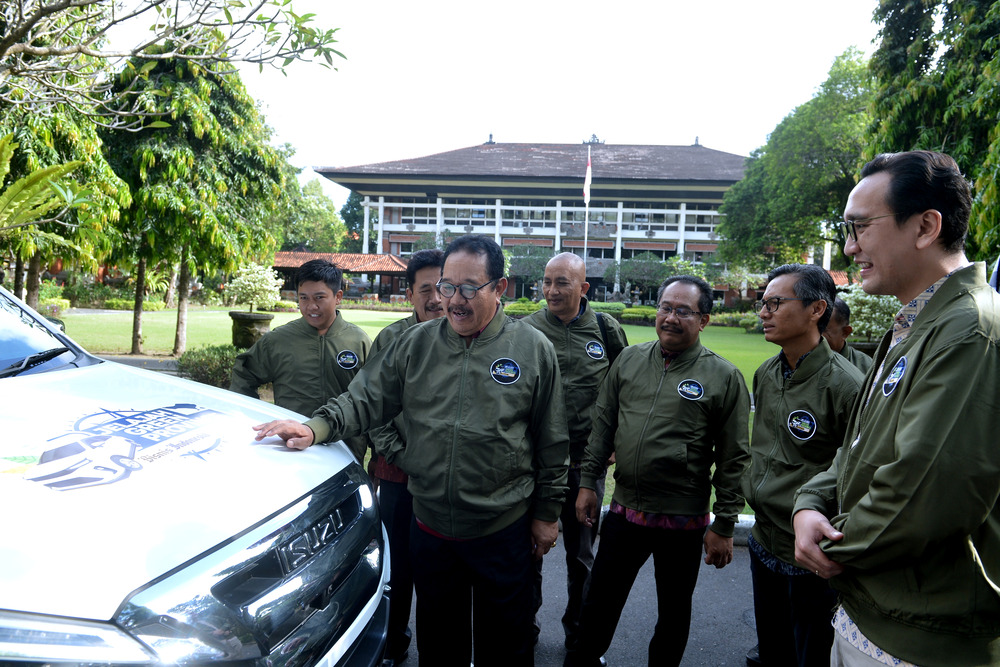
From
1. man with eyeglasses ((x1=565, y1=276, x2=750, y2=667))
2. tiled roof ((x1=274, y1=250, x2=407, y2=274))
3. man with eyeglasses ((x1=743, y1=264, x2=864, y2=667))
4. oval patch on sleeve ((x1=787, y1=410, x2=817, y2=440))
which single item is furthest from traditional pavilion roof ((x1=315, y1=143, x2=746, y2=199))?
oval patch on sleeve ((x1=787, y1=410, x2=817, y2=440))

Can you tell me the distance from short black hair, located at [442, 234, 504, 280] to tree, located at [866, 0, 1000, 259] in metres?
10.7

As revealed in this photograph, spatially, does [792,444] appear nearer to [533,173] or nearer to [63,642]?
[63,642]

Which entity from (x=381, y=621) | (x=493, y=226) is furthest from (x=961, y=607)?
(x=493, y=226)

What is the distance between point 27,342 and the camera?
7.83 feet

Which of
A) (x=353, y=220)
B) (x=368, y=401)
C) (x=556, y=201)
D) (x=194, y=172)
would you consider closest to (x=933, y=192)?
(x=368, y=401)

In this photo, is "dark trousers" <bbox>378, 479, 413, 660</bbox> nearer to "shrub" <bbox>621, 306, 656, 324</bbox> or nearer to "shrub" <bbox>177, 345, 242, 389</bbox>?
"shrub" <bbox>177, 345, 242, 389</bbox>

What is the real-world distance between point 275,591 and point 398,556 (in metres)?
1.55

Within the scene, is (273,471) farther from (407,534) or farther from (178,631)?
(407,534)

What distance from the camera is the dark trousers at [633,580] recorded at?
105 inches

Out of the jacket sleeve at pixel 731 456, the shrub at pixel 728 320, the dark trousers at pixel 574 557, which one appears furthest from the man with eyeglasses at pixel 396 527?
the shrub at pixel 728 320

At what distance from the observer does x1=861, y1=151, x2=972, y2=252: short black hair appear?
4.88 feet

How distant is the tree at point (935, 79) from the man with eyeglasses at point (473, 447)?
10.8 metres

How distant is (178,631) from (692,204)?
53440 mm

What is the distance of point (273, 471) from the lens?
6.11ft
